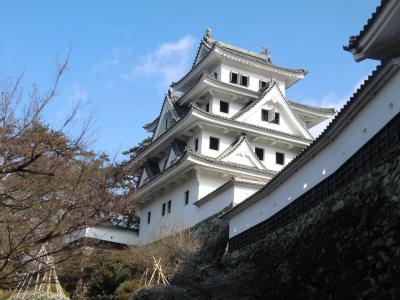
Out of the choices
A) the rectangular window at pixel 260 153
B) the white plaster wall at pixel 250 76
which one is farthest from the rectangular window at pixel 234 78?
the rectangular window at pixel 260 153

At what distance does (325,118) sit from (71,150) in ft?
86.1

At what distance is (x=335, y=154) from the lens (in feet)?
43.3

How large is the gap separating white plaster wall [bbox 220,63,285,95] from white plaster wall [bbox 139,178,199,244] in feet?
23.9

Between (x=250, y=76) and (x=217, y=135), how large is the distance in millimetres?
5406

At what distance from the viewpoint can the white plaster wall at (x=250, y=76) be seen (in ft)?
104

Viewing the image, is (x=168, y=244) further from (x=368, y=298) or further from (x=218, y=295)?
(x=368, y=298)

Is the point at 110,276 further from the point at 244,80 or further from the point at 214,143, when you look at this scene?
the point at 244,80

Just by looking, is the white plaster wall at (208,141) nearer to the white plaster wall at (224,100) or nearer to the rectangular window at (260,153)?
the rectangular window at (260,153)

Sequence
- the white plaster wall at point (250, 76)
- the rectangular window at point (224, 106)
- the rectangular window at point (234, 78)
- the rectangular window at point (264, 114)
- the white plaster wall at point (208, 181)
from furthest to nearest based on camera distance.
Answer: the rectangular window at point (234, 78), the white plaster wall at point (250, 76), the rectangular window at point (224, 106), the rectangular window at point (264, 114), the white plaster wall at point (208, 181)

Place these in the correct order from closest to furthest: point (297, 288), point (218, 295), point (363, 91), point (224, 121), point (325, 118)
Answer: point (363, 91)
point (297, 288)
point (218, 295)
point (224, 121)
point (325, 118)

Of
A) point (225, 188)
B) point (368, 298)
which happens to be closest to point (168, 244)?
point (225, 188)

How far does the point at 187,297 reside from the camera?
15.1 meters

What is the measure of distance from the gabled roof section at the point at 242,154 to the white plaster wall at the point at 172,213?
2.22 m

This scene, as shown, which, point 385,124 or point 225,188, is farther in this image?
point 225,188
